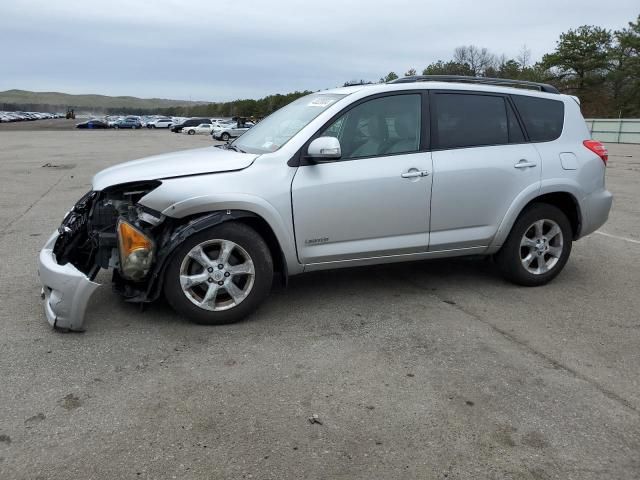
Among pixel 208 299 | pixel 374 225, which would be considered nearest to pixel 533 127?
pixel 374 225

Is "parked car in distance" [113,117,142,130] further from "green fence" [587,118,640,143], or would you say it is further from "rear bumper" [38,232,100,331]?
"rear bumper" [38,232,100,331]

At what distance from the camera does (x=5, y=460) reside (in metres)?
2.69

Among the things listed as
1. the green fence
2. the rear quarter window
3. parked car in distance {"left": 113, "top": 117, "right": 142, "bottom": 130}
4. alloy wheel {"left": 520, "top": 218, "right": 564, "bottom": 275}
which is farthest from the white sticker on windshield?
parked car in distance {"left": 113, "top": 117, "right": 142, "bottom": 130}

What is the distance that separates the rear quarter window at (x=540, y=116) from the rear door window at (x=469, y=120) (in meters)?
0.18

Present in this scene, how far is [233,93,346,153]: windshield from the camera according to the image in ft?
15.4

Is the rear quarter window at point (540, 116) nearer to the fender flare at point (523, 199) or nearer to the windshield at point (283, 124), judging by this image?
the fender flare at point (523, 199)

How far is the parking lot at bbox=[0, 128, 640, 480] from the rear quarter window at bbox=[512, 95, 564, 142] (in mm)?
1388

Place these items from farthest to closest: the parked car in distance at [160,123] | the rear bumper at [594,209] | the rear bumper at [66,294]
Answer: the parked car in distance at [160,123]
the rear bumper at [594,209]
the rear bumper at [66,294]

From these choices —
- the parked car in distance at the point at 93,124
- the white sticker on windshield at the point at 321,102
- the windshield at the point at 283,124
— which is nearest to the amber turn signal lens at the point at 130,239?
the windshield at the point at 283,124

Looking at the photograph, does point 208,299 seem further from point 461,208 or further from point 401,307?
point 461,208

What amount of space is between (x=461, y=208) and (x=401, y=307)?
0.96m

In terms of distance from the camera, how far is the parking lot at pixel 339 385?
8.98 feet

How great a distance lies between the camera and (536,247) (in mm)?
5273

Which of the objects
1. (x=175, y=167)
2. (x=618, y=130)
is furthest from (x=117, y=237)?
(x=618, y=130)
